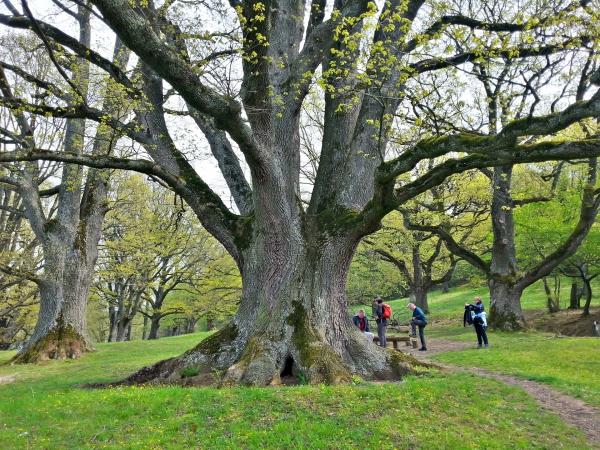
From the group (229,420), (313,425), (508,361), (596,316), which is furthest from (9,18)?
(596,316)

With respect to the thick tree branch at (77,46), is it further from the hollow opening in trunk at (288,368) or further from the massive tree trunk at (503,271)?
the massive tree trunk at (503,271)

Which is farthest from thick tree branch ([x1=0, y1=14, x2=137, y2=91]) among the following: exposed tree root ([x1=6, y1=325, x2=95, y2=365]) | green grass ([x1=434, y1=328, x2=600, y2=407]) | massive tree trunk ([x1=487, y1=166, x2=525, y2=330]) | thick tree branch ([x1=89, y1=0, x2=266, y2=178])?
massive tree trunk ([x1=487, y1=166, x2=525, y2=330])

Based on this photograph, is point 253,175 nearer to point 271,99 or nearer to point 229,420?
point 271,99

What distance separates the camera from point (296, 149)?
32.4 ft

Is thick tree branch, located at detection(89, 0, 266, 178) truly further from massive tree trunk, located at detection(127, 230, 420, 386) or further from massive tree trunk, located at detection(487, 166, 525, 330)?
massive tree trunk, located at detection(487, 166, 525, 330)

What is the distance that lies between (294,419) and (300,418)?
0.08 m

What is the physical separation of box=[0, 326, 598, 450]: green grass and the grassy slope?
0.01 metres

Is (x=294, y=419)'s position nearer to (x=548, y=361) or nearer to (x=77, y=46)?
(x=548, y=361)

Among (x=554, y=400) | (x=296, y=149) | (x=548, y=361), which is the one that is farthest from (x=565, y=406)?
(x=296, y=149)

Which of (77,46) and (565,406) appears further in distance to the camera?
(77,46)

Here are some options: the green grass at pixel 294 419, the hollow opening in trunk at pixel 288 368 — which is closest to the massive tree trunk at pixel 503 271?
the green grass at pixel 294 419

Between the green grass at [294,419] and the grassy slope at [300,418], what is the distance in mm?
14

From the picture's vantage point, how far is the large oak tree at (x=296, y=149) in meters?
7.09

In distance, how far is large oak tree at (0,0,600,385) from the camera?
709cm
